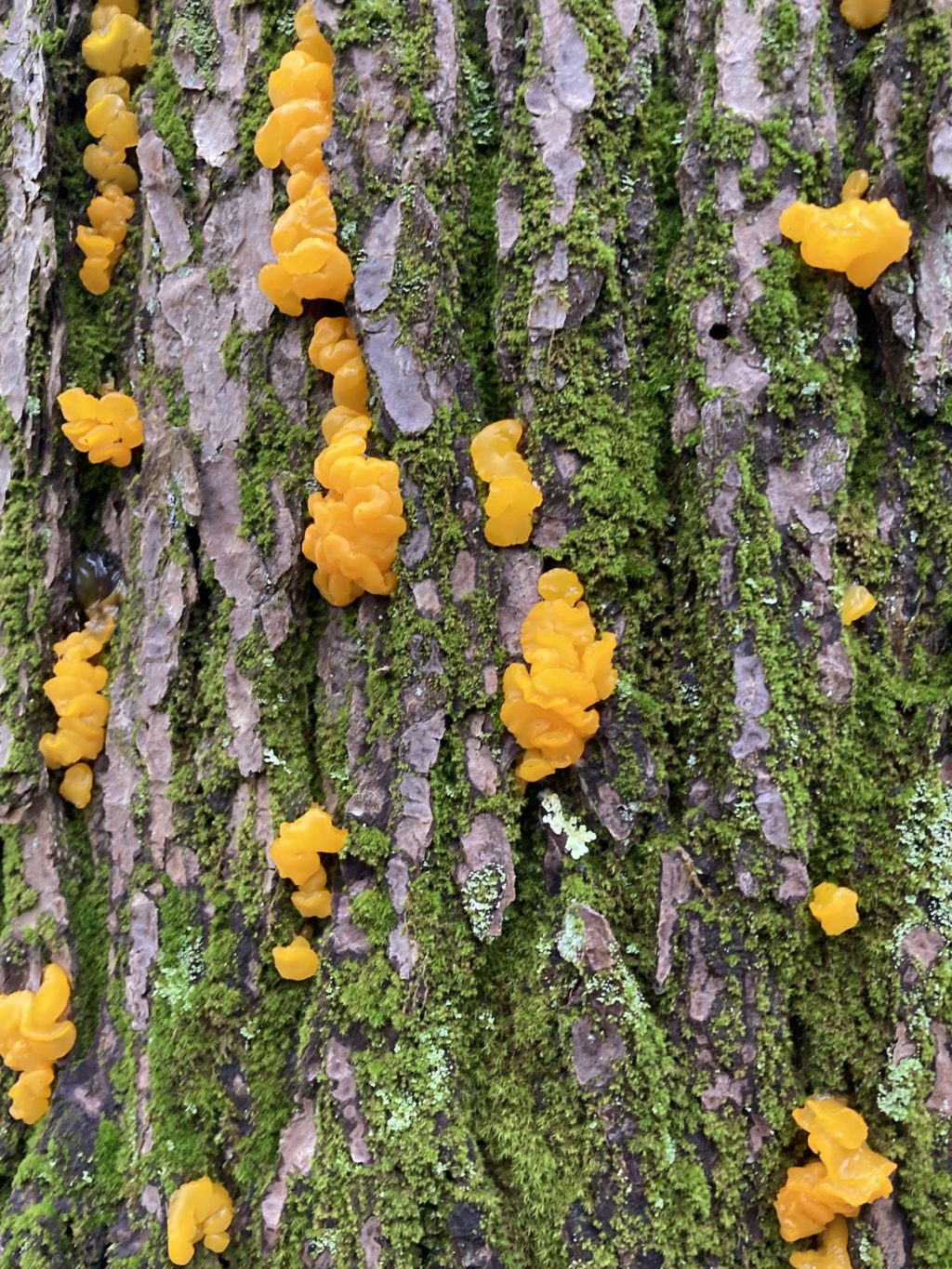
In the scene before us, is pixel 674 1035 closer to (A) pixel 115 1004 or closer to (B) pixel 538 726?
(B) pixel 538 726

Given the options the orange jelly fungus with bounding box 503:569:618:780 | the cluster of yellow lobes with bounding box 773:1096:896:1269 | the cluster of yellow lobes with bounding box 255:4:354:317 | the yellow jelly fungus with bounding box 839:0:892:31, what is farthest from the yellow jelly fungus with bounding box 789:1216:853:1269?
the yellow jelly fungus with bounding box 839:0:892:31

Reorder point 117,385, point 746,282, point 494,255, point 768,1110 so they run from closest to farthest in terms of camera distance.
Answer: point 768,1110 → point 746,282 → point 494,255 → point 117,385

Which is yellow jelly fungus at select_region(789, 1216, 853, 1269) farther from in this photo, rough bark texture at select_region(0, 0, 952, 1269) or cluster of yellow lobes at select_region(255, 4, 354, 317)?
cluster of yellow lobes at select_region(255, 4, 354, 317)

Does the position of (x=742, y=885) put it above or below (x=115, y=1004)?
above

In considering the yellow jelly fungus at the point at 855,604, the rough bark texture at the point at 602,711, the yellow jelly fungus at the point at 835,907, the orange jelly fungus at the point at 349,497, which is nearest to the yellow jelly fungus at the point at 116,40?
the rough bark texture at the point at 602,711

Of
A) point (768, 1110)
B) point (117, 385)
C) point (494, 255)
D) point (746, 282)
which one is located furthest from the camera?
point (117, 385)

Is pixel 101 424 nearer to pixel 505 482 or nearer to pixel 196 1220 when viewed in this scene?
pixel 505 482

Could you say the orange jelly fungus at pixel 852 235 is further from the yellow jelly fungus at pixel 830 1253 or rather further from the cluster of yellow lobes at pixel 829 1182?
the yellow jelly fungus at pixel 830 1253

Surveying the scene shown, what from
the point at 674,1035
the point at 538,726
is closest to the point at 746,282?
the point at 538,726
